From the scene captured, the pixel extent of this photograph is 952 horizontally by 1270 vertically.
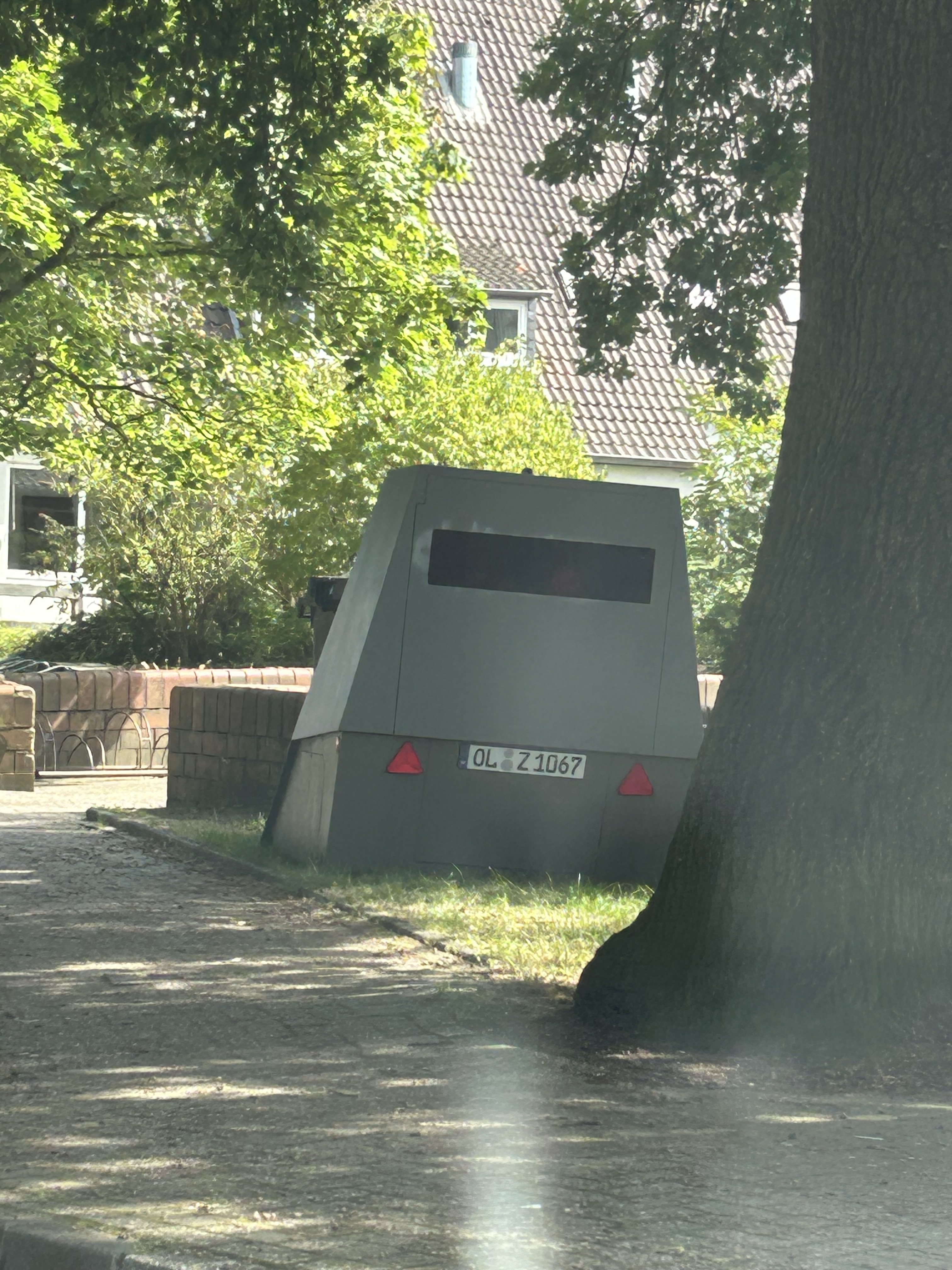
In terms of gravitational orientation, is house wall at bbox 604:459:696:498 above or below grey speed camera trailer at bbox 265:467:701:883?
above

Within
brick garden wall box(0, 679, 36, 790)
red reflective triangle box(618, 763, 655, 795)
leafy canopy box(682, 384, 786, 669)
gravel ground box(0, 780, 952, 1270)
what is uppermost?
leafy canopy box(682, 384, 786, 669)

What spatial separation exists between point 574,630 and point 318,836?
1.73 metres

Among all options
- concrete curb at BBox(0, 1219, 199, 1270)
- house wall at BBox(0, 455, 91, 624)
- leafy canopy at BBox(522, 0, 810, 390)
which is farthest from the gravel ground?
house wall at BBox(0, 455, 91, 624)

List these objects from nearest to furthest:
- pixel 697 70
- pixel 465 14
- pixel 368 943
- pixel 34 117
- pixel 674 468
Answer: pixel 368 943
pixel 697 70
pixel 34 117
pixel 674 468
pixel 465 14

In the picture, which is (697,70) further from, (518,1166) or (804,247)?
(518,1166)

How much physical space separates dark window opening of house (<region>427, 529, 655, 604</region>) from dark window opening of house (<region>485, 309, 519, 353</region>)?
85.3ft

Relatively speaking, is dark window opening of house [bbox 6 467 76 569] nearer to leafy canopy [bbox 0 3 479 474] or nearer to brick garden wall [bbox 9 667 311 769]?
leafy canopy [bbox 0 3 479 474]

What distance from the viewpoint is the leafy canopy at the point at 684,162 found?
11.5 m

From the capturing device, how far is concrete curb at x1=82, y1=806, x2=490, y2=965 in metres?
7.63

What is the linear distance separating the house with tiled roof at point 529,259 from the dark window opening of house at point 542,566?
22634mm

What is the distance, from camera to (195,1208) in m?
4.30

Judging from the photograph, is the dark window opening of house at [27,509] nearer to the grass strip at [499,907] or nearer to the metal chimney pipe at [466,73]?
the metal chimney pipe at [466,73]

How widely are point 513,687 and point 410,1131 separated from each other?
435 centimetres

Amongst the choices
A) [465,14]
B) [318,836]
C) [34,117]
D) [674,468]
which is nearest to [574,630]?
[318,836]
